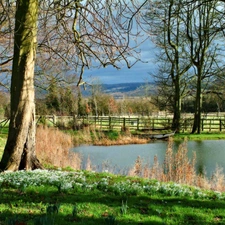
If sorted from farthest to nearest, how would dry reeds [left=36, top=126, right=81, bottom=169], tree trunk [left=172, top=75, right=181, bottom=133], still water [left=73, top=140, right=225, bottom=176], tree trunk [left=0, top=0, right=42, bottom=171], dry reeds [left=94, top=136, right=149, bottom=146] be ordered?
tree trunk [left=172, top=75, right=181, bottom=133] < dry reeds [left=94, top=136, right=149, bottom=146] < still water [left=73, top=140, right=225, bottom=176] < dry reeds [left=36, top=126, right=81, bottom=169] < tree trunk [left=0, top=0, right=42, bottom=171]

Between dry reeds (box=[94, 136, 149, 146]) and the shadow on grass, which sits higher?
the shadow on grass

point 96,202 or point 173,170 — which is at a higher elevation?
point 96,202

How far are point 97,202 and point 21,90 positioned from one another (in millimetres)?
3670

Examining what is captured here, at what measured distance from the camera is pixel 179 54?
2745 centimetres

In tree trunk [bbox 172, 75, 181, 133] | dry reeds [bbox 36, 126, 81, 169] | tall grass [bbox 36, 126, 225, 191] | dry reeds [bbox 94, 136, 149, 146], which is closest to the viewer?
tall grass [bbox 36, 126, 225, 191]

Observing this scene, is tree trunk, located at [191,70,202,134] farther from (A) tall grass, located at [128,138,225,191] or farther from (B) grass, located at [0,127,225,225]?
(B) grass, located at [0,127,225,225]

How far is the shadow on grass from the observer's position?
4516 millimetres

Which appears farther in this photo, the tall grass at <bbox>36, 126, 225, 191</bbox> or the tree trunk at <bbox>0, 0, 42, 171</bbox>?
the tall grass at <bbox>36, 126, 225, 191</bbox>

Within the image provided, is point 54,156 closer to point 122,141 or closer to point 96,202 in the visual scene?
point 96,202

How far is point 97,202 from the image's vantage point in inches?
213

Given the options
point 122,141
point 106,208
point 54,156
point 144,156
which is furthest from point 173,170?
point 122,141

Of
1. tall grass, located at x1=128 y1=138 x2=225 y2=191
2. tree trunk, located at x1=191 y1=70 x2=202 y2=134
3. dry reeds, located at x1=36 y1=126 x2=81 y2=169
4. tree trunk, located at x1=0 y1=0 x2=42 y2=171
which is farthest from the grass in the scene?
tree trunk, located at x1=191 y1=70 x2=202 y2=134

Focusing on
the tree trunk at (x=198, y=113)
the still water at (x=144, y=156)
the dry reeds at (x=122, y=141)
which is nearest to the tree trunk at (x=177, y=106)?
the tree trunk at (x=198, y=113)

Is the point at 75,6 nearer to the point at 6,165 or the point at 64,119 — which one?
the point at 6,165
